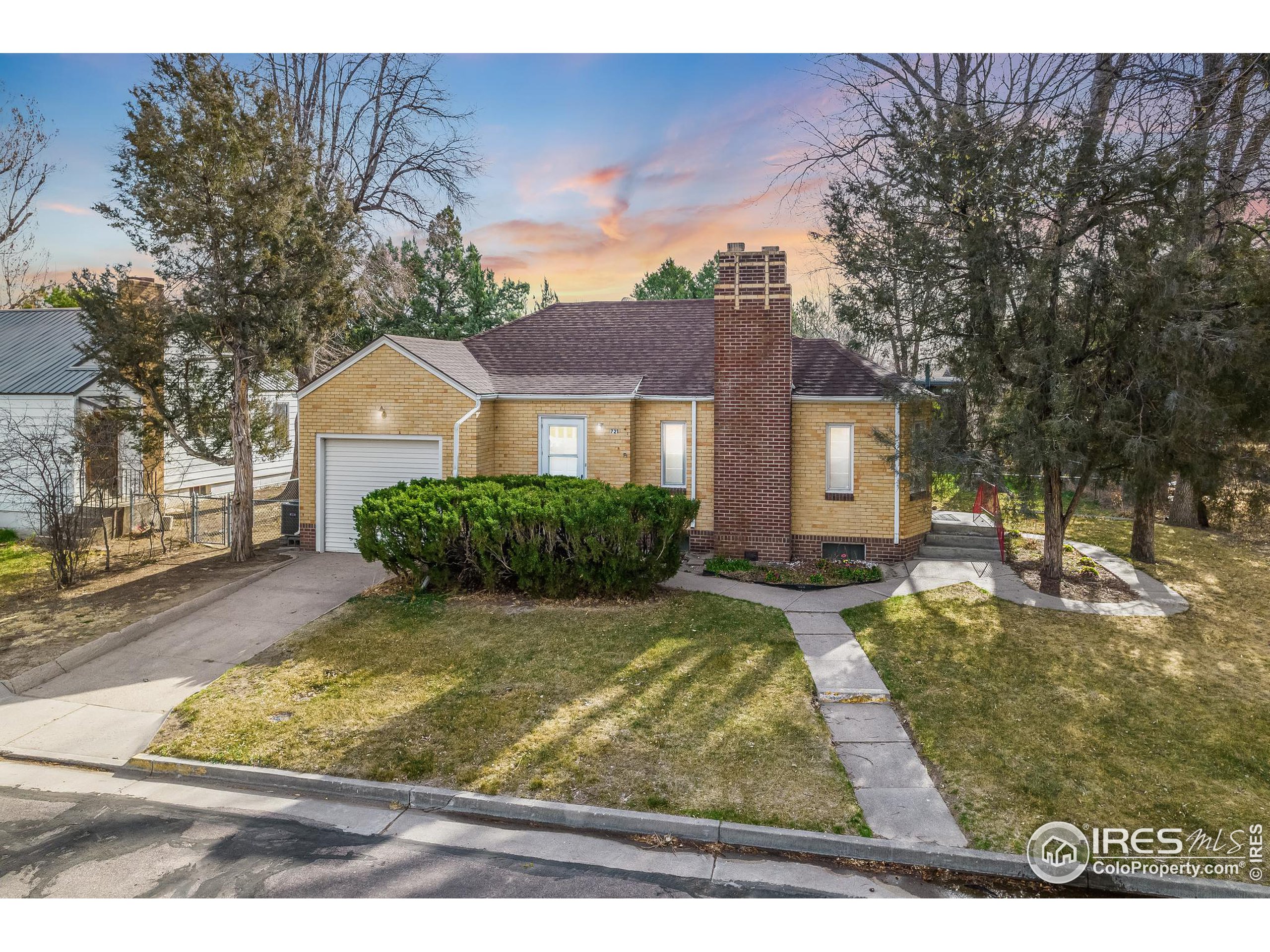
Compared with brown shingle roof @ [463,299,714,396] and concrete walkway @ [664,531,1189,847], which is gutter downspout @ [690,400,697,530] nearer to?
brown shingle roof @ [463,299,714,396]

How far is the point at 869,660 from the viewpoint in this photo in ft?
29.4

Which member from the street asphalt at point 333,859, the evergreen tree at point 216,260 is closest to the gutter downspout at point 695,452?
the evergreen tree at point 216,260

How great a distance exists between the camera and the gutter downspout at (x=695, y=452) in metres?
14.5

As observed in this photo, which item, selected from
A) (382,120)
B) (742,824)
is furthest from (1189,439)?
(382,120)

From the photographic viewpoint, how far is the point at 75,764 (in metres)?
6.75

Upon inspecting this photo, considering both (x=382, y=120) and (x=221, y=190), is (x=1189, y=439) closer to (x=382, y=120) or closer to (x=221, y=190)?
(x=221, y=190)

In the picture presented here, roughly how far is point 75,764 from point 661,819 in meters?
5.63

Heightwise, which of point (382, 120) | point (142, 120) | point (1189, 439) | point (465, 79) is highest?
point (382, 120)

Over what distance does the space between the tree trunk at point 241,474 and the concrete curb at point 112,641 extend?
4.72 feet

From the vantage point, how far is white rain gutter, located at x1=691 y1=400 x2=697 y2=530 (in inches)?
571

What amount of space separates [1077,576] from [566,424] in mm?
10041

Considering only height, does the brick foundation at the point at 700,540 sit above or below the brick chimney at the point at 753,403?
below

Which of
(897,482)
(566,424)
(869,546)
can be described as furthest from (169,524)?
(897,482)

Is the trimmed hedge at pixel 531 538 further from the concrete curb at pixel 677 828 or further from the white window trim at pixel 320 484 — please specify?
the concrete curb at pixel 677 828
